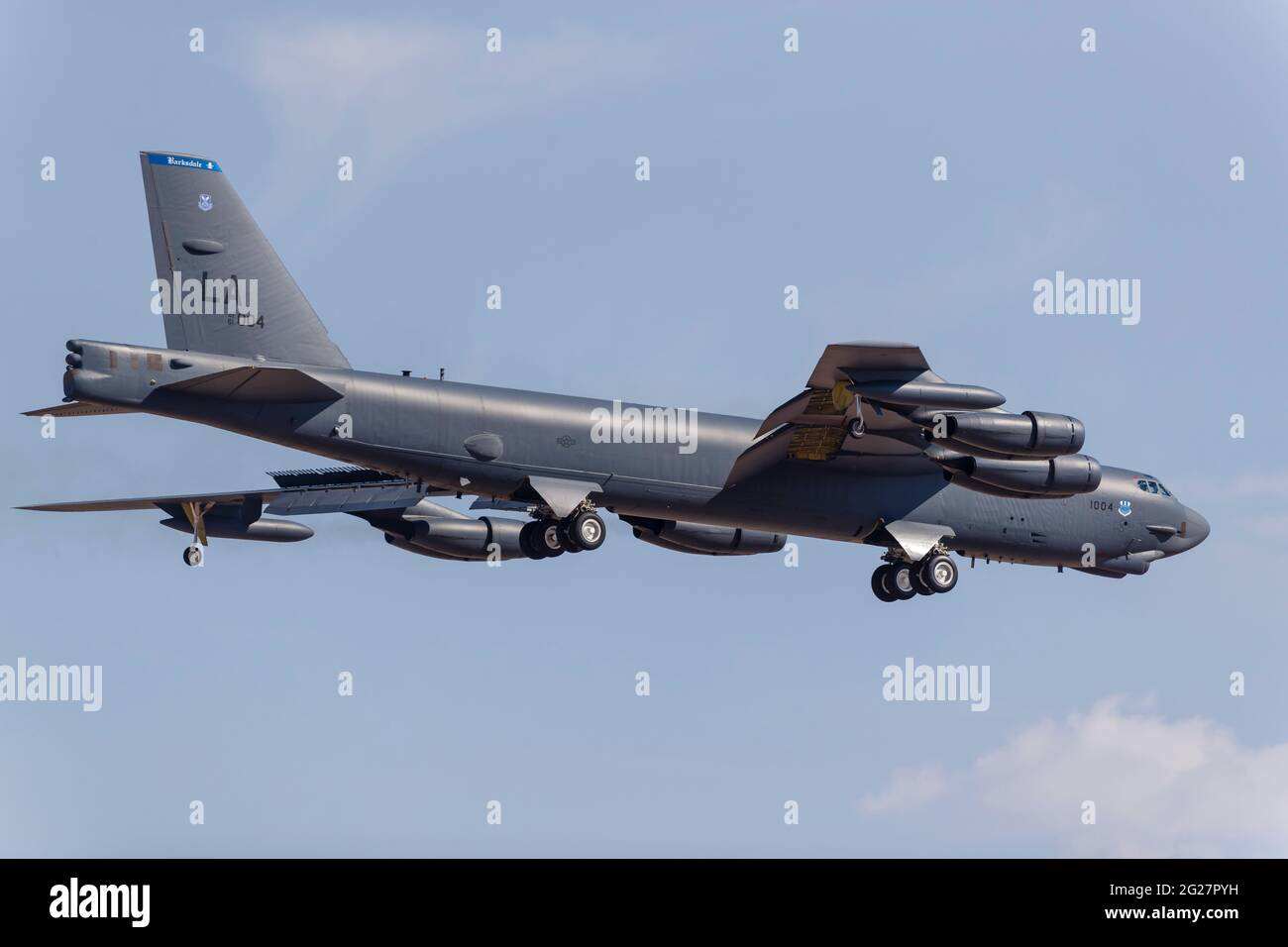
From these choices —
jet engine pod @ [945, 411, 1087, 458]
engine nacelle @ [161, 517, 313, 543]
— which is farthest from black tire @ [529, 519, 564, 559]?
engine nacelle @ [161, 517, 313, 543]

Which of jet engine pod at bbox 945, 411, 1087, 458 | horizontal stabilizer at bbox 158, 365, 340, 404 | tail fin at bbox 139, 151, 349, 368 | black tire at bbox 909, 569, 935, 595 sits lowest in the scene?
black tire at bbox 909, 569, 935, 595

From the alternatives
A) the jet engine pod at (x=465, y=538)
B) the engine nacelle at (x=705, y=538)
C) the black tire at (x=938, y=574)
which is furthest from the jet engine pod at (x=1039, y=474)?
the jet engine pod at (x=465, y=538)

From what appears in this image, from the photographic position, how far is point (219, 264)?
30.5m

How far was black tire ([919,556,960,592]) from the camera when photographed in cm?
3437

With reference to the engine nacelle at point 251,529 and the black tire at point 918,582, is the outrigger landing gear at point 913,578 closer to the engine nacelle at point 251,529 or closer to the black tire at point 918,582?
the black tire at point 918,582

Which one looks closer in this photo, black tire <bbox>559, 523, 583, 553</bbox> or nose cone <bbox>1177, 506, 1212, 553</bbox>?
black tire <bbox>559, 523, 583, 553</bbox>

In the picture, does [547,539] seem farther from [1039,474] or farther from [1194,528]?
[1194,528]

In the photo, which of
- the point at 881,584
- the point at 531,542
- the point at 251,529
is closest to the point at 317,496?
the point at 251,529

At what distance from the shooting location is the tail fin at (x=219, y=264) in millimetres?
30125

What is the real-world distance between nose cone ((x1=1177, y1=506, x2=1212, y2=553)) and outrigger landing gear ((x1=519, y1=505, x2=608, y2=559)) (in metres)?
11.8

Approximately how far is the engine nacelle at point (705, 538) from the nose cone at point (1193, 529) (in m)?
7.48

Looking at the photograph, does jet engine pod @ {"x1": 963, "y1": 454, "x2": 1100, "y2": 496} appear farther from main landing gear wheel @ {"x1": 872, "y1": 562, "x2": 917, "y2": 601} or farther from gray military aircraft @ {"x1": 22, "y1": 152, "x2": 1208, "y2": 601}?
main landing gear wheel @ {"x1": 872, "y1": 562, "x2": 917, "y2": 601}
